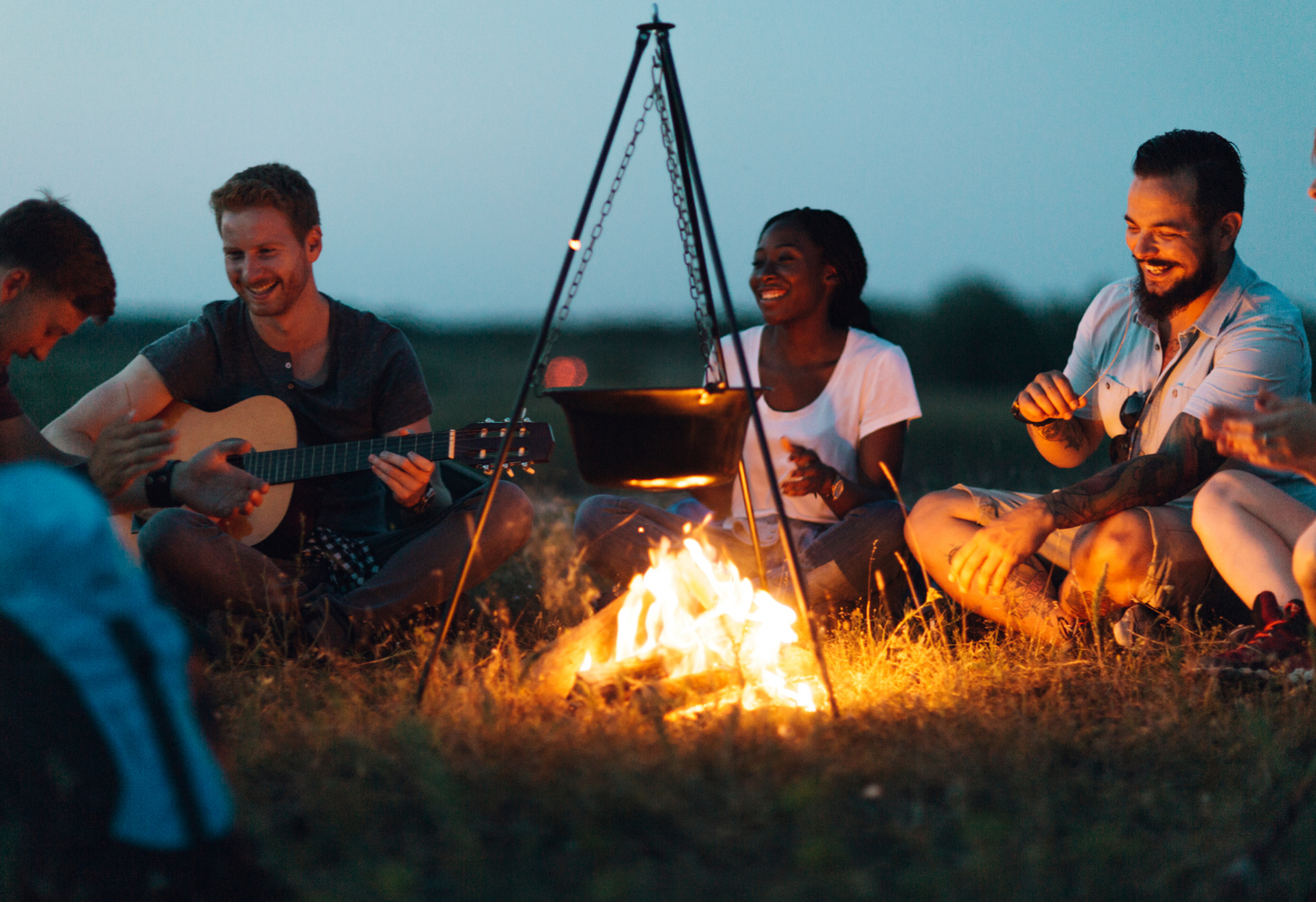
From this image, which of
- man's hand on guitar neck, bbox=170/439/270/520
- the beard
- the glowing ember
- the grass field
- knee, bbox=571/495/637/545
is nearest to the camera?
the grass field

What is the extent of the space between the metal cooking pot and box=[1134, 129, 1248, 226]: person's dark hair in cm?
198

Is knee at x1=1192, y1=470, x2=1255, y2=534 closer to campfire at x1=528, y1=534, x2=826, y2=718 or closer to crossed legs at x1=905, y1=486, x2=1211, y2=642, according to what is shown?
crossed legs at x1=905, y1=486, x2=1211, y2=642

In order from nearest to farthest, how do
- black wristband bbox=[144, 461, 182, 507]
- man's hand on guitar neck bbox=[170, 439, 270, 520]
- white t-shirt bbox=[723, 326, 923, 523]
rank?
man's hand on guitar neck bbox=[170, 439, 270, 520] < black wristband bbox=[144, 461, 182, 507] < white t-shirt bbox=[723, 326, 923, 523]

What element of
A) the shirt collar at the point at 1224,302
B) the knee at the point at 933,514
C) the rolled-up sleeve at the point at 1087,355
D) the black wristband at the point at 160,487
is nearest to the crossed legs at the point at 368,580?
the black wristband at the point at 160,487

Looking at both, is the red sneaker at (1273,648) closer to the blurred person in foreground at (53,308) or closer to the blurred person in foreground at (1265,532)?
the blurred person in foreground at (1265,532)

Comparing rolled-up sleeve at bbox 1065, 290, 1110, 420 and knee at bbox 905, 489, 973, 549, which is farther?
rolled-up sleeve at bbox 1065, 290, 1110, 420

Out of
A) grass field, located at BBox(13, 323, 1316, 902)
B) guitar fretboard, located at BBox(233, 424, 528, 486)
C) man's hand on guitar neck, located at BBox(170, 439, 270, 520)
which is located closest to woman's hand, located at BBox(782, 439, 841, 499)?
grass field, located at BBox(13, 323, 1316, 902)

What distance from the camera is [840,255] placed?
4586 millimetres

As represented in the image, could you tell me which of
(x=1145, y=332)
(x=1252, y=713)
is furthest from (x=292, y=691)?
(x=1145, y=332)

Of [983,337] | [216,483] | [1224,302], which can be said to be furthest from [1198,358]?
[983,337]

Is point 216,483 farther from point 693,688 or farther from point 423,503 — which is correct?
point 693,688

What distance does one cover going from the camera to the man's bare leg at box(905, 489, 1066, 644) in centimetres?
388

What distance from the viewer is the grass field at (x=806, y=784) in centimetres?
198

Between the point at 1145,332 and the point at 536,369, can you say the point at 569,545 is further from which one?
the point at 1145,332
